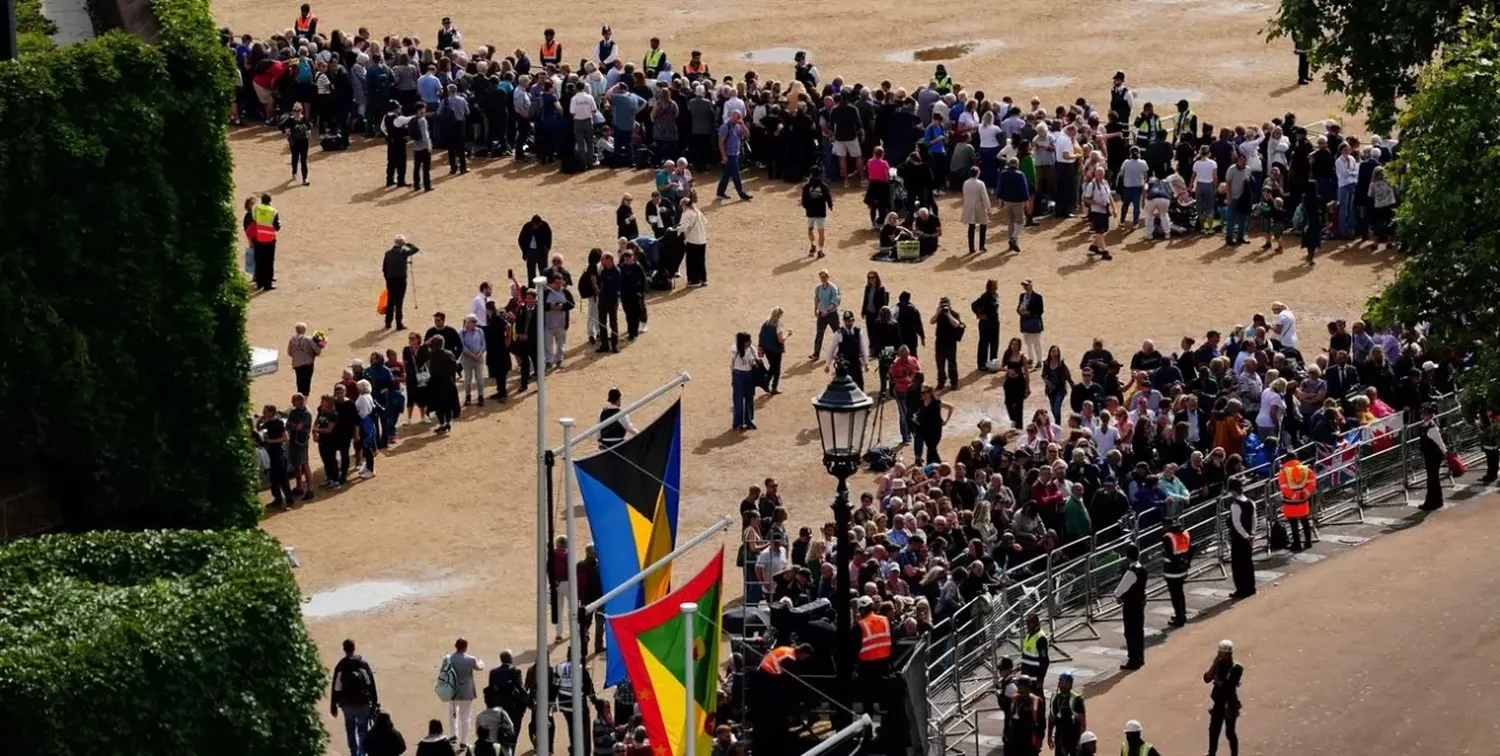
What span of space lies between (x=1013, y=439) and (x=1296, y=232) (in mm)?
9213

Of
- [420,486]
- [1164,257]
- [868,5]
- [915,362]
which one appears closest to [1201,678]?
[915,362]

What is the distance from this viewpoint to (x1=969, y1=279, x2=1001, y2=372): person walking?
42688mm

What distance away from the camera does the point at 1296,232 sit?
47844mm

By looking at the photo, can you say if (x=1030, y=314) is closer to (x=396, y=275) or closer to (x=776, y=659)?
(x=396, y=275)

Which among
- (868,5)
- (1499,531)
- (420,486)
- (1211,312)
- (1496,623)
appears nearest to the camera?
(1496,623)

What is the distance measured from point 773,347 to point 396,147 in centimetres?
1185

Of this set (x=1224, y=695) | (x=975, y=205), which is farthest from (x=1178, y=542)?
(x=975, y=205)

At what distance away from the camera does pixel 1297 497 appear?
36375 mm

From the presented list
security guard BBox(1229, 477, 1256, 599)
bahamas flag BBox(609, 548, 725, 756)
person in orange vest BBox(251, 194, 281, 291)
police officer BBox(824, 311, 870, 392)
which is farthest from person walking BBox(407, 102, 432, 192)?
bahamas flag BBox(609, 548, 725, 756)

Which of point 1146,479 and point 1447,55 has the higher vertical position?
point 1447,55

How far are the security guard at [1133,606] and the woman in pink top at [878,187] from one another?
15463 mm

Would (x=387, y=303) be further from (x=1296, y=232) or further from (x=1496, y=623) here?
(x=1496, y=623)

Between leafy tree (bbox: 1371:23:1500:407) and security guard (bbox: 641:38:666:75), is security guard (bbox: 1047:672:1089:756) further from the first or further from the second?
security guard (bbox: 641:38:666:75)

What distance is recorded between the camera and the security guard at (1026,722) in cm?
3017
